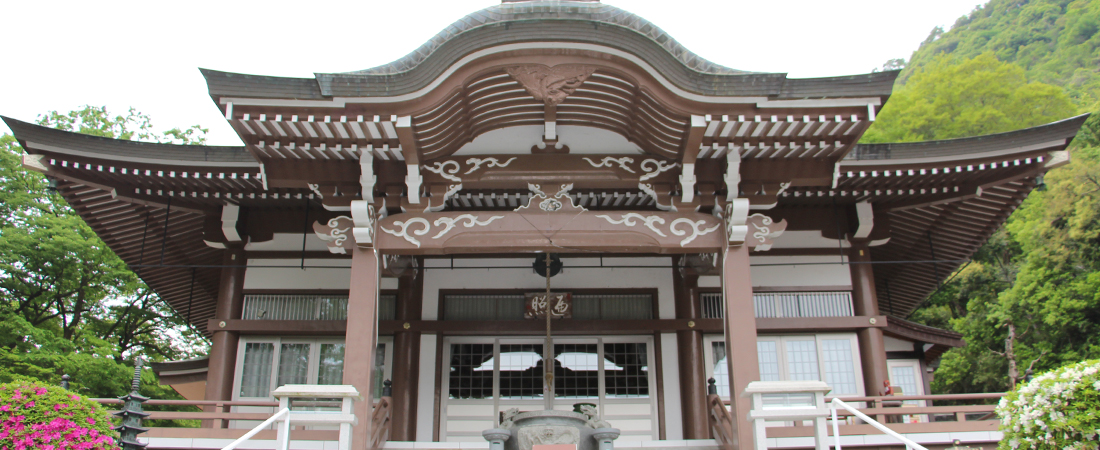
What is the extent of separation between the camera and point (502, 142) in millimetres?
7613

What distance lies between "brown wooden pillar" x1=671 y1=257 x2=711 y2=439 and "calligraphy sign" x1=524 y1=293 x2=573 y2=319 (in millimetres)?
1561

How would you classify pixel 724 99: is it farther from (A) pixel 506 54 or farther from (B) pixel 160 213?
(B) pixel 160 213

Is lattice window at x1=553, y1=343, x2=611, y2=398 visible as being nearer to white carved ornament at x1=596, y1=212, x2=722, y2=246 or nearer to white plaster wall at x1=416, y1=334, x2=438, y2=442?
white plaster wall at x1=416, y1=334, x2=438, y2=442

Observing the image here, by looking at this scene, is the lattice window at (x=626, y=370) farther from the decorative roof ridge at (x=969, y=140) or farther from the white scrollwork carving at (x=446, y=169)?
the decorative roof ridge at (x=969, y=140)

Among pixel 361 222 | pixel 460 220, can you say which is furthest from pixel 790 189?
pixel 361 222

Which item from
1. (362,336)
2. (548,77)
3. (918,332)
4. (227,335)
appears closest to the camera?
(548,77)

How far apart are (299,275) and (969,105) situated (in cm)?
2775

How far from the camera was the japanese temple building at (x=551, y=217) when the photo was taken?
6543 millimetres

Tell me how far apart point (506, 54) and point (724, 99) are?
218cm

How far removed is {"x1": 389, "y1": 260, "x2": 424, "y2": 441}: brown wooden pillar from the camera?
882cm

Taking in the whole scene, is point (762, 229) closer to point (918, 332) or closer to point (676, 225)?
point (676, 225)

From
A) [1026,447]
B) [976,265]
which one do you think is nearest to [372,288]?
[1026,447]

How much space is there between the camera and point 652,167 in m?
7.64

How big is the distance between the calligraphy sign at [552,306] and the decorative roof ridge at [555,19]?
3970 mm
